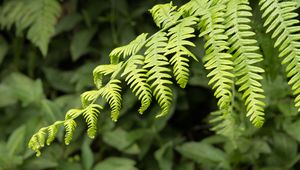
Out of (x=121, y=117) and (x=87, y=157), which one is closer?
(x=87, y=157)

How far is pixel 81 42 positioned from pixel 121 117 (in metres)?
0.44

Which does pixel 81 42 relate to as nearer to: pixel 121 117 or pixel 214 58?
pixel 121 117

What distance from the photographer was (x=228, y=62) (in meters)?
1.40

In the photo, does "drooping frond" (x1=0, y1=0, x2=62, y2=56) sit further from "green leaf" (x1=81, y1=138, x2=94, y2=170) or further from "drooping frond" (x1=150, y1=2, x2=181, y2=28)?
"drooping frond" (x1=150, y1=2, x2=181, y2=28)

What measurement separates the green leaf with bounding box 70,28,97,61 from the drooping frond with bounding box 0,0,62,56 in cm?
18

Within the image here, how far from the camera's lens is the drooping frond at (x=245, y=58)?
1.37m

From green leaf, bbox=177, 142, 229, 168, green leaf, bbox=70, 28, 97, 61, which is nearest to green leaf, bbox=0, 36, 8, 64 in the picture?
green leaf, bbox=70, 28, 97, 61

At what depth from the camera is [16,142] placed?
7.64ft

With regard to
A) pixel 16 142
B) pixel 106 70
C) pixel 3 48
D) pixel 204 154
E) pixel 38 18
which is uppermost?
pixel 106 70

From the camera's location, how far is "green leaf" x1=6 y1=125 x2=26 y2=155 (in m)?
2.29

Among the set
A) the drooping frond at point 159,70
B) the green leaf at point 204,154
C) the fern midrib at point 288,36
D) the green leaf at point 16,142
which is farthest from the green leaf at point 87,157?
the fern midrib at point 288,36

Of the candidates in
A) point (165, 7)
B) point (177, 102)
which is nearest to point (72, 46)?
point (177, 102)

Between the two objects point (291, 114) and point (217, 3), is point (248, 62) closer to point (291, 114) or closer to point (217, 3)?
point (217, 3)

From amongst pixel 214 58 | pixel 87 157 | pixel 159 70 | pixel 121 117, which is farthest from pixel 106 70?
pixel 121 117
